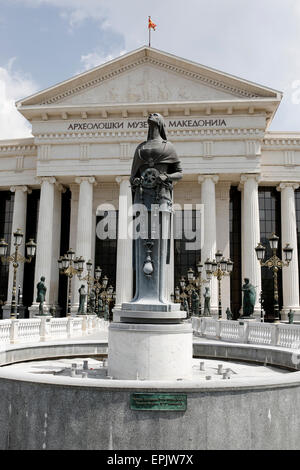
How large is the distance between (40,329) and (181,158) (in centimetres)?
3042

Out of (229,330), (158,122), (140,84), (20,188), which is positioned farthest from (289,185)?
(158,122)

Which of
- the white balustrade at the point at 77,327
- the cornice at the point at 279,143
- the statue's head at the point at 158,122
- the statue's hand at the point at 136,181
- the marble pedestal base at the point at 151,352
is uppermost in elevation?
the cornice at the point at 279,143

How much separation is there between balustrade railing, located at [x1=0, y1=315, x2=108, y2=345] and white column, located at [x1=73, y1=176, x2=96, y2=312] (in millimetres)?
16258

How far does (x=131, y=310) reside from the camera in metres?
8.28

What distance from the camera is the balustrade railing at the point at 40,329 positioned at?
1792 centimetres

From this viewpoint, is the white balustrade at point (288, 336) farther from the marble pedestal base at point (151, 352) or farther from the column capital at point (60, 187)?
the column capital at point (60, 187)

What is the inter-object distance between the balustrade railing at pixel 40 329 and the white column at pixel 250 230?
66.4 ft

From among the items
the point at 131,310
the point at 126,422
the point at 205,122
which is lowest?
the point at 126,422

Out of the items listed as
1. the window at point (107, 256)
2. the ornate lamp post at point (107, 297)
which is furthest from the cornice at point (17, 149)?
the ornate lamp post at point (107, 297)

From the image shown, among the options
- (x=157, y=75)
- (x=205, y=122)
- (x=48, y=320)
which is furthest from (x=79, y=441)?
(x=157, y=75)

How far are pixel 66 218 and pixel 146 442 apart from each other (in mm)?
A: 50462

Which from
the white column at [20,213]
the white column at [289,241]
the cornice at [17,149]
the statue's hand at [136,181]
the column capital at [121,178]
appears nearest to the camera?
the statue's hand at [136,181]

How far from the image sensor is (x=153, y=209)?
896 centimetres
